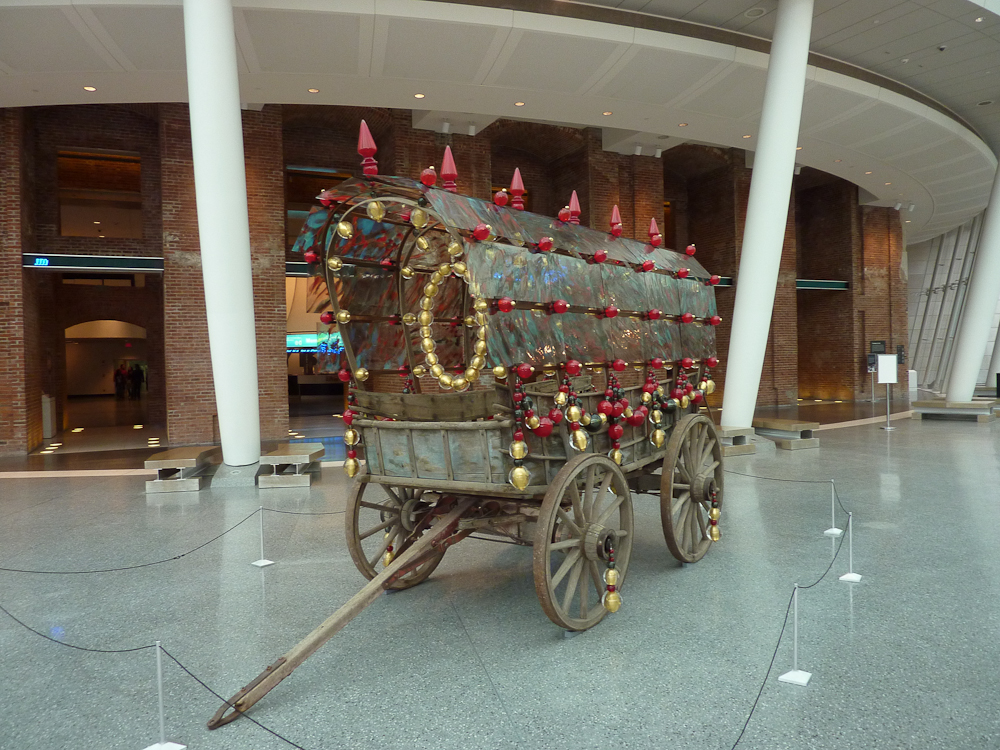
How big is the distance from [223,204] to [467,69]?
4.86 metres

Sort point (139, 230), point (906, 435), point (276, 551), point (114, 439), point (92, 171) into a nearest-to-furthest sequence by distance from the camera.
→ point (276, 551) → point (906, 435) → point (114, 439) → point (92, 171) → point (139, 230)

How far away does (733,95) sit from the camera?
12.5 meters

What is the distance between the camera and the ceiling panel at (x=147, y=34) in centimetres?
877

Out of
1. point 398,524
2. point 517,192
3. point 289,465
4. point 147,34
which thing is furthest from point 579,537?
point 147,34

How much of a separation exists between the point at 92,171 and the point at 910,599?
60.7 ft

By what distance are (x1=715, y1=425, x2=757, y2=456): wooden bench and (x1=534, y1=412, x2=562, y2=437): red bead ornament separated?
786 centimetres

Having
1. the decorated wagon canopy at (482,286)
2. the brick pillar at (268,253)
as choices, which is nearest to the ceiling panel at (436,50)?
the brick pillar at (268,253)

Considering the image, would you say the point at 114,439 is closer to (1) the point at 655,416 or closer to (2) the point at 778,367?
(1) the point at 655,416

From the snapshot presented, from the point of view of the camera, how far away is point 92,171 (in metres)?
16.4

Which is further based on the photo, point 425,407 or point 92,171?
point 92,171

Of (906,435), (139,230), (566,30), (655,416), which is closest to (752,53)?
(566,30)

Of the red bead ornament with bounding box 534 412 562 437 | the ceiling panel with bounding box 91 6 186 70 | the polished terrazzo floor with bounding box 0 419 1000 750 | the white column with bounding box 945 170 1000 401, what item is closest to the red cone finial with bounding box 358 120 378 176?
the red bead ornament with bounding box 534 412 562 437

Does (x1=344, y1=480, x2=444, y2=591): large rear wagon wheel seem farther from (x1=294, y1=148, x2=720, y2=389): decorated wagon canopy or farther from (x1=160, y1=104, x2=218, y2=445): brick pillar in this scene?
(x1=160, y1=104, x2=218, y2=445): brick pillar

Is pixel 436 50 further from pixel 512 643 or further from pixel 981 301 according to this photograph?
pixel 981 301
